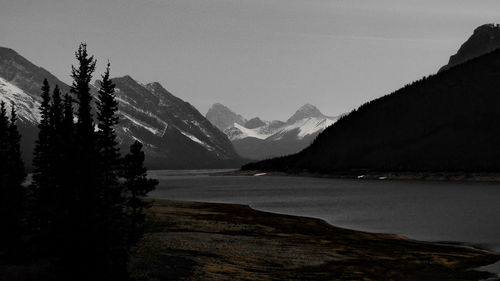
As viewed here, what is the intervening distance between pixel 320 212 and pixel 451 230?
3048 centimetres

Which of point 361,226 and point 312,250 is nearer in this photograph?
point 312,250

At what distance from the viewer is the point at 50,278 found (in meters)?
33.1

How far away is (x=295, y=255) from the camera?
42.2 m

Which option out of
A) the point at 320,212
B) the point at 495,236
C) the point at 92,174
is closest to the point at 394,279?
the point at 92,174

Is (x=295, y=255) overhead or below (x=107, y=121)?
below

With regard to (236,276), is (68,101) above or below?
above

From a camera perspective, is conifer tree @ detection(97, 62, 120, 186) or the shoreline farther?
conifer tree @ detection(97, 62, 120, 186)

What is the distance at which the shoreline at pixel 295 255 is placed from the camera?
114 feet

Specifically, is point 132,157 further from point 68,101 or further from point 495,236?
point 495,236

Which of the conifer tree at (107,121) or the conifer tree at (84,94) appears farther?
the conifer tree at (107,121)

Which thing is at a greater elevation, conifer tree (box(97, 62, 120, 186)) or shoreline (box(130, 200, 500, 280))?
conifer tree (box(97, 62, 120, 186))

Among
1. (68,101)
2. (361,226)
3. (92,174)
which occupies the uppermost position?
(68,101)

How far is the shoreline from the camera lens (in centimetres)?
3478

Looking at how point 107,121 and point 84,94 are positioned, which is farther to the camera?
point 107,121
